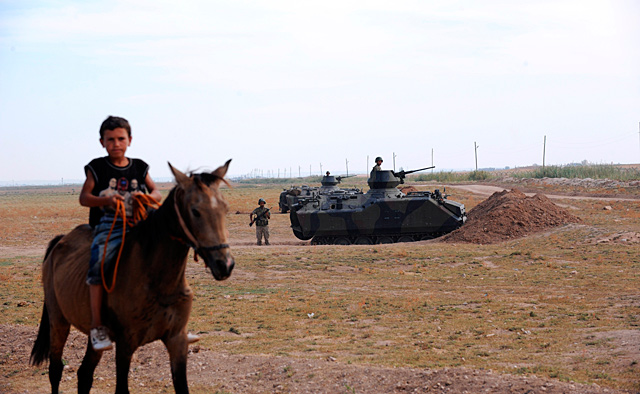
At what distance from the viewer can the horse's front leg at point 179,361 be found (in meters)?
Result: 5.34

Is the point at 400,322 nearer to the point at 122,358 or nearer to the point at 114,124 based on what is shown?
the point at 122,358

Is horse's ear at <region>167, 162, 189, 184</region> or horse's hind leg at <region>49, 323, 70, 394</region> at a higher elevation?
horse's ear at <region>167, 162, 189, 184</region>

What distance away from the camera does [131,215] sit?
582cm

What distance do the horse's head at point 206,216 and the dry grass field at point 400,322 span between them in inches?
61.7

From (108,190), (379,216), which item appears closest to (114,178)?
(108,190)

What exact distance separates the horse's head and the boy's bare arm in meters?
0.75

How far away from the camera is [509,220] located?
27984 millimetres

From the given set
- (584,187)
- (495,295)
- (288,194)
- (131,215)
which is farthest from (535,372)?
(584,187)

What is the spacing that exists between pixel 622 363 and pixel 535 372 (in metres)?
1.32

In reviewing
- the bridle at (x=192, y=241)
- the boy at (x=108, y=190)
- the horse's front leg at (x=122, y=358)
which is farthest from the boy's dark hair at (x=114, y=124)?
the horse's front leg at (x=122, y=358)

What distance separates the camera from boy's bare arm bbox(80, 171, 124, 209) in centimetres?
557

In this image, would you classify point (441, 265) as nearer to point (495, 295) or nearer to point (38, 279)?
point (495, 295)

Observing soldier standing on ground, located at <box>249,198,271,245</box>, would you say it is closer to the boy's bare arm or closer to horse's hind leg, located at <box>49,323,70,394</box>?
horse's hind leg, located at <box>49,323,70,394</box>

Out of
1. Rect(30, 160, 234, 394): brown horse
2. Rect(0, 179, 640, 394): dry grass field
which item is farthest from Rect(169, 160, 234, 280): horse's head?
Rect(0, 179, 640, 394): dry grass field
